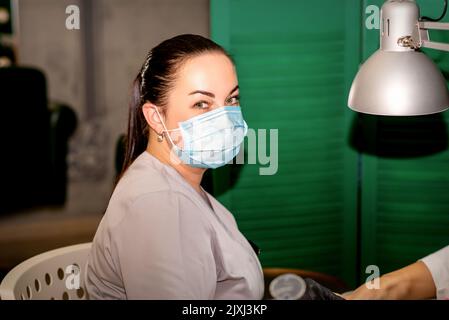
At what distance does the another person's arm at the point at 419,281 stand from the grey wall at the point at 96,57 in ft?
2.24

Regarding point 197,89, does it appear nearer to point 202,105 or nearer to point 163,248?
point 202,105

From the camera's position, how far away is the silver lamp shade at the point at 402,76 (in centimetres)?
131

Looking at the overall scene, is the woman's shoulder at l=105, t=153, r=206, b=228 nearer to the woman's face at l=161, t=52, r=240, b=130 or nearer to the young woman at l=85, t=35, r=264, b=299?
the young woman at l=85, t=35, r=264, b=299

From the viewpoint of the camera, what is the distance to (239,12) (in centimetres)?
188

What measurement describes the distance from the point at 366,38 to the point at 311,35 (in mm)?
149

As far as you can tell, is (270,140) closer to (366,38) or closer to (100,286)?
(366,38)

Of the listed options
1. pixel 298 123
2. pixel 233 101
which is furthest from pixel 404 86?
pixel 298 123

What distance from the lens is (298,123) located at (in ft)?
6.56

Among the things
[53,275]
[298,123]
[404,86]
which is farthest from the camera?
[298,123]

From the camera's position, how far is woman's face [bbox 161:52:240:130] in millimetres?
1464

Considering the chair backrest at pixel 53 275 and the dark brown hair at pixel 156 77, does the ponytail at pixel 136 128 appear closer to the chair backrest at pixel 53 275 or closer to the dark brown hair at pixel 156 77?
the dark brown hair at pixel 156 77

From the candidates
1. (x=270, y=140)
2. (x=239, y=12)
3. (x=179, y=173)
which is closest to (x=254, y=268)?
(x=179, y=173)

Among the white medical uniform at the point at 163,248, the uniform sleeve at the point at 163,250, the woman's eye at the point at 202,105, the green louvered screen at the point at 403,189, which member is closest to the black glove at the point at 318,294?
the white medical uniform at the point at 163,248

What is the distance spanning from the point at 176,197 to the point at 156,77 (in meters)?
0.28
